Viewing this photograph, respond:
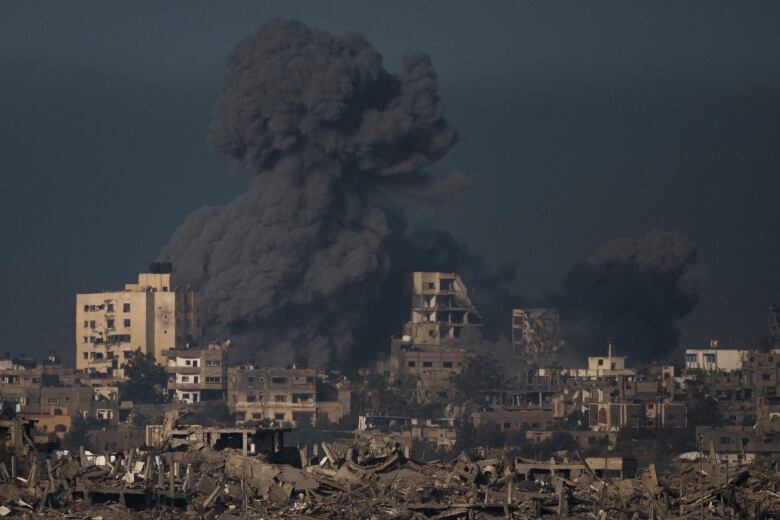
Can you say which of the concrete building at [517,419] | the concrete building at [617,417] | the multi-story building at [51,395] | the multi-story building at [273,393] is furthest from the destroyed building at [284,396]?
the concrete building at [617,417]

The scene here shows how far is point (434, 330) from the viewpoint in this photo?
411ft

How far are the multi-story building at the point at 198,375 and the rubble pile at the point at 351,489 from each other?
60.1 meters

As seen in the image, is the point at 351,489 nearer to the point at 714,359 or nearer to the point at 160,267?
the point at 714,359

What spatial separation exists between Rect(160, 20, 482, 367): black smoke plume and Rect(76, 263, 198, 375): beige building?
1.05 metres

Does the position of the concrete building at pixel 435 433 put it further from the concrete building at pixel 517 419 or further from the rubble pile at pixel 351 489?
the rubble pile at pixel 351 489

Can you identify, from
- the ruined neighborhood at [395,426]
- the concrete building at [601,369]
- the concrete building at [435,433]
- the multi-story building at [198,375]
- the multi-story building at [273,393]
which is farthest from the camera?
the multi-story building at [198,375]

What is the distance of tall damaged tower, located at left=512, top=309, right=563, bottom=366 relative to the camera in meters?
126

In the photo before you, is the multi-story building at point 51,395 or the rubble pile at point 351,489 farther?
the multi-story building at point 51,395

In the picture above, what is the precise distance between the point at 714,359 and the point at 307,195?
61.8 feet

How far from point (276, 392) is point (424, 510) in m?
67.0

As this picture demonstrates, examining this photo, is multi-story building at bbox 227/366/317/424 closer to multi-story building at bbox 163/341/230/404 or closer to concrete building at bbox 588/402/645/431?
multi-story building at bbox 163/341/230/404

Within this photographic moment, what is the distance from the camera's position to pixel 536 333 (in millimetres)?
127062

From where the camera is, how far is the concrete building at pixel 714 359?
4491 inches

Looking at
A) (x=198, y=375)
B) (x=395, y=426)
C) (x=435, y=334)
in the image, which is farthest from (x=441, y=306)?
(x=395, y=426)
